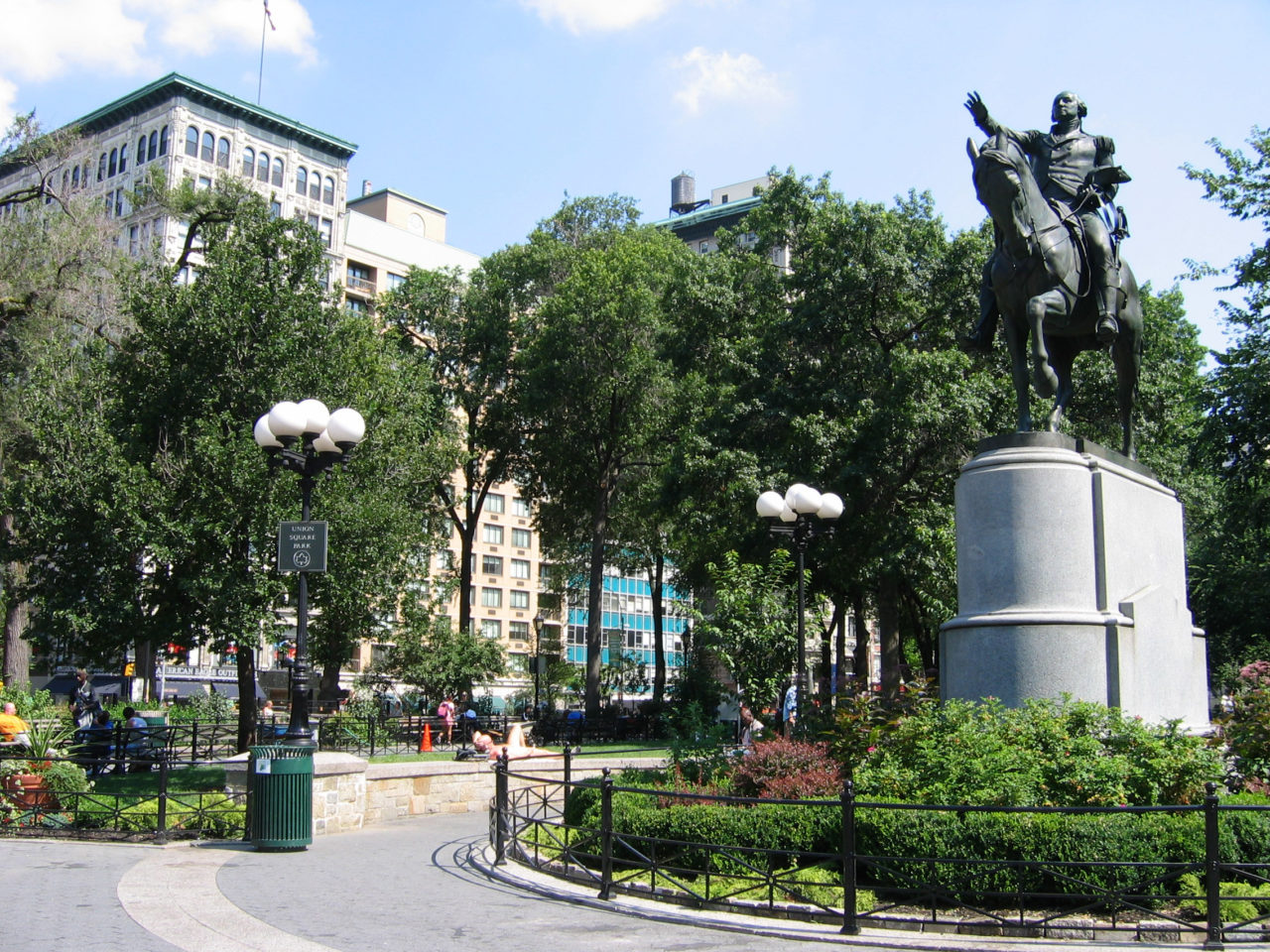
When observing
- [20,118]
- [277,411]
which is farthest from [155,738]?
[20,118]

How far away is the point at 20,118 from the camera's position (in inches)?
1252

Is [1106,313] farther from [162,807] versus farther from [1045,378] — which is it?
[162,807]

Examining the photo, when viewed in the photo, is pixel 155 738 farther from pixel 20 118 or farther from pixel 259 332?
pixel 20 118

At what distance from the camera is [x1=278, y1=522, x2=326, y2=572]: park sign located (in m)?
14.7

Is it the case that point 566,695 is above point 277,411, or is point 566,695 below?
below

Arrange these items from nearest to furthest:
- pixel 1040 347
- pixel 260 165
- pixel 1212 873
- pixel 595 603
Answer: pixel 1212 873 → pixel 1040 347 → pixel 595 603 → pixel 260 165

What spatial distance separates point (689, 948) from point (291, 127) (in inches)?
3290

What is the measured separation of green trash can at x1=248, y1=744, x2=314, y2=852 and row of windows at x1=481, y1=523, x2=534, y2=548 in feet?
270

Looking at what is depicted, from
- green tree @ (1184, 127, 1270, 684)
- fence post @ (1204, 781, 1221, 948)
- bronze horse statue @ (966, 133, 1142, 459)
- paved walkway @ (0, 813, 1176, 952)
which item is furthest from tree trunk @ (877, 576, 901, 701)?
fence post @ (1204, 781, 1221, 948)

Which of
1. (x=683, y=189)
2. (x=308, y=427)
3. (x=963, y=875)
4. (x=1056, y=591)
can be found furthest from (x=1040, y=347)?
(x=683, y=189)

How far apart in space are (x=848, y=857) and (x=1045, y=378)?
261 inches

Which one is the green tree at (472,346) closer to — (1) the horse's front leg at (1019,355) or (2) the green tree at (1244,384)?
(2) the green tree at (1244,384)

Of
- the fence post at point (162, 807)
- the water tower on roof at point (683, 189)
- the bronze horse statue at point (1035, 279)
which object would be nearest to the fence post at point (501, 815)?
the fence post at point (162, 807)

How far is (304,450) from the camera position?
50.9ft
